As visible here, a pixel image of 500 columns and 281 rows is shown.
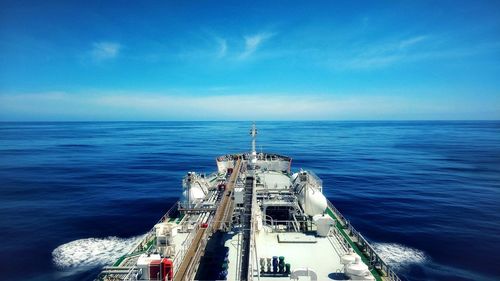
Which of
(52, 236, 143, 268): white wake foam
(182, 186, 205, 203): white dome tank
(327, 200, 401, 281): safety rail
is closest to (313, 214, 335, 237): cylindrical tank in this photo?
(327, 200, 401, 281): safety rail

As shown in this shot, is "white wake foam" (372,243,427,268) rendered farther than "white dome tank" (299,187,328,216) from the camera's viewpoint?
Yes

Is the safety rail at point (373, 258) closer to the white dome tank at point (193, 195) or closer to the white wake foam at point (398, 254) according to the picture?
the white wake foam at point (398, 254)

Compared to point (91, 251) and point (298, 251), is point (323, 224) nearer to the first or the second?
point (298, 251)

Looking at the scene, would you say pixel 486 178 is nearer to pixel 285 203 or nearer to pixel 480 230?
pixel 480 230

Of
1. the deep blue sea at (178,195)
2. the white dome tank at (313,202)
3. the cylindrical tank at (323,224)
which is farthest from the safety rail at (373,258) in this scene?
the deep blue sea at (178,195)

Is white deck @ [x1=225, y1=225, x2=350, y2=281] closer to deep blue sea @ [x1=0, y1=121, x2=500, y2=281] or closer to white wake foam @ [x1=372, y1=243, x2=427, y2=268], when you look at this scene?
white wake foam @ [x1=372, y1=243, x2=427, y2=268]

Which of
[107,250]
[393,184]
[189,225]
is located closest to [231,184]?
[189,225]

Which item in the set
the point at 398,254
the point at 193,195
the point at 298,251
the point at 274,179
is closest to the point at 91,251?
the point at 193,195
